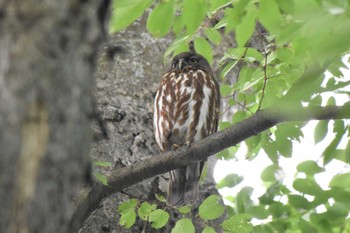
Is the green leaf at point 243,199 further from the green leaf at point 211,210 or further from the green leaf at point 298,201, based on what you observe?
the green leaf at point 211,210

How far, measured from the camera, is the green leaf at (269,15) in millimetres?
1964

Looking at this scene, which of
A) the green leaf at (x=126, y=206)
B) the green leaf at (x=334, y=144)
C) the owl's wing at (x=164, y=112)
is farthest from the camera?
the owl's wing at (x=164, y=112)

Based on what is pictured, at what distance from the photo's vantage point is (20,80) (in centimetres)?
95

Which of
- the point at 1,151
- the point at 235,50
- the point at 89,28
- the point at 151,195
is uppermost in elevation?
the point at 89,28

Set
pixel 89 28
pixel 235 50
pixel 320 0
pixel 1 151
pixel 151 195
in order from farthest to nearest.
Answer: pixel 151 195, pixel 235 50, pixel 320 0, pixel 89 28, pixel 1 151

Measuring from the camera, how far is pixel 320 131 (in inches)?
110

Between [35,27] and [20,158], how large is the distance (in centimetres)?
20

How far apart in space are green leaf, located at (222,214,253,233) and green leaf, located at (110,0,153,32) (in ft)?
4.45

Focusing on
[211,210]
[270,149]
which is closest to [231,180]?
[270,149]

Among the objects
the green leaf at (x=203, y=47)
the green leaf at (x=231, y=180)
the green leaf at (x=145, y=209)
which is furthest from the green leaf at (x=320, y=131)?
the green leaf at (x=231, y=180)

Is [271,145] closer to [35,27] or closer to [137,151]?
[137,151]

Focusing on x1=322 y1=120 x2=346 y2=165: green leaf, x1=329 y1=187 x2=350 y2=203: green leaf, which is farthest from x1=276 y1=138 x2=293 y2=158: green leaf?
x1=329 y1=187 x2=350 y2=203: green leaf

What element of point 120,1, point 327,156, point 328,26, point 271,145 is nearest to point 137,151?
point 271,145

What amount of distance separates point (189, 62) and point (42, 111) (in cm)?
357
